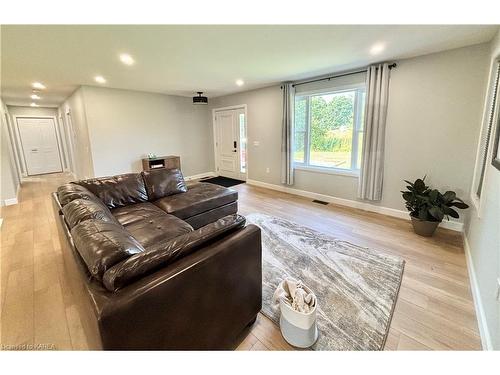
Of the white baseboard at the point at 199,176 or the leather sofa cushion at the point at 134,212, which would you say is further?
the white baseboard at the point at 199,176

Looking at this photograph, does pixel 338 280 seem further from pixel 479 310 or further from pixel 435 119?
pixel 435 119

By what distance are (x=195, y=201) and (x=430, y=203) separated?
2969mm

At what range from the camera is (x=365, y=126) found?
11.6ft

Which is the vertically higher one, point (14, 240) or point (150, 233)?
point (150, 233)

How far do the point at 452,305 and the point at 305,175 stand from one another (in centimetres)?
312

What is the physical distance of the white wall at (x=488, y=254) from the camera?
53.2 inches

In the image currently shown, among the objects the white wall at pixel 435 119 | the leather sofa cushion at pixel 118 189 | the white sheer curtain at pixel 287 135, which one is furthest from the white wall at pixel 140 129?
the white wall at pixel 435 119

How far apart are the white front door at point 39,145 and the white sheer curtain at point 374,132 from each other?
31.9 feet

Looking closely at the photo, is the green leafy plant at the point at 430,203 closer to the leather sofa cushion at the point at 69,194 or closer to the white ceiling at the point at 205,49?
the white ceiling at the point at 205,49

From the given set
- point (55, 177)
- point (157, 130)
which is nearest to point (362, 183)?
point (157, 130)

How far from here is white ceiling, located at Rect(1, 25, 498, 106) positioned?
7.07 ft

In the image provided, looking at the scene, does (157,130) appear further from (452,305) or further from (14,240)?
(452,305)

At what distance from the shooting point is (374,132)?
3430 millimetres

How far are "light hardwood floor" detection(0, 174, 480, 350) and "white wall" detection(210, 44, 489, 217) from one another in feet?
2.43
